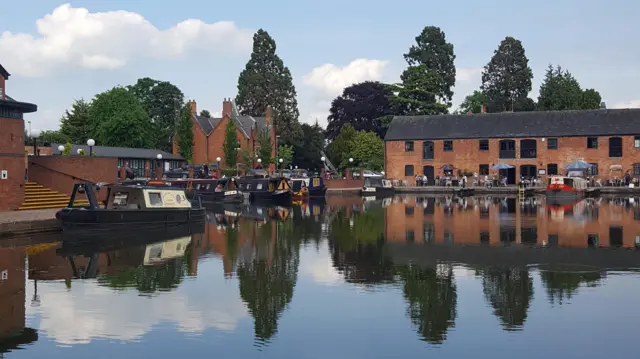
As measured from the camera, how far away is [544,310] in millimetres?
11406

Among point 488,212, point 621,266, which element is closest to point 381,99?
point 488,212

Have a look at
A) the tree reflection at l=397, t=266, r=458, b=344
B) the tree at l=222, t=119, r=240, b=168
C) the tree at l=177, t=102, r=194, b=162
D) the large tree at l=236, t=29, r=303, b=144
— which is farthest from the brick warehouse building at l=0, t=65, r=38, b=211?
the large tree at l=236, t=29, r=303, b=144

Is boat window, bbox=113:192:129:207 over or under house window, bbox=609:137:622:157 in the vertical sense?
under

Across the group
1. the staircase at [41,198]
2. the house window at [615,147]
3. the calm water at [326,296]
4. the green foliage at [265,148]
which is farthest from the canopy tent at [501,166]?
the staircase at [41,198]

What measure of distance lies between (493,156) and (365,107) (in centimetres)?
2393

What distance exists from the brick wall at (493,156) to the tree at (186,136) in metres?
20.0

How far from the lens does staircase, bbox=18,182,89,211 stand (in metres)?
25.8

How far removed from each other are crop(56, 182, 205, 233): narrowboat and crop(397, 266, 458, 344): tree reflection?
477 inches

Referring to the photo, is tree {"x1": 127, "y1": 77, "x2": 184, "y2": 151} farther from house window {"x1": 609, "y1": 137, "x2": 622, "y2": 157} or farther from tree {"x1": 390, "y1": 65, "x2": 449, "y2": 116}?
house window {"x1": 609, "y1": 137, "x2": 622, "y2": 157}

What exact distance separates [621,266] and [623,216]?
15.9 m

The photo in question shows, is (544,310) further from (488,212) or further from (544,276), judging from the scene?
(488,212)

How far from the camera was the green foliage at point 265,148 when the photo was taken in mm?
64812

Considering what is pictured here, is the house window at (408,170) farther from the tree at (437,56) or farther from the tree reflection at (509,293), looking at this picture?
the tree reflection at (509,293)

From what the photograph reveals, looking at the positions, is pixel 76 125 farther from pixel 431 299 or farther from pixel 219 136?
pixel 431 299
